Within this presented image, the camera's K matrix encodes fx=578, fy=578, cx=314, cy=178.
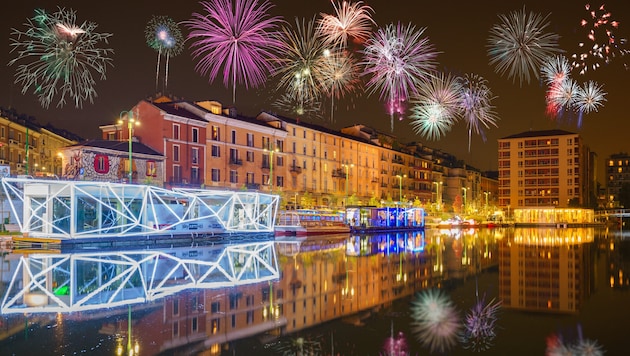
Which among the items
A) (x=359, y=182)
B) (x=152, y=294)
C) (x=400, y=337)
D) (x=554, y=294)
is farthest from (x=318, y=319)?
(x=359, y=182)

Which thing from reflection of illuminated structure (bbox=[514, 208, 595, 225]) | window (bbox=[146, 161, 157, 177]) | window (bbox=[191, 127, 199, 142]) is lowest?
reflection of illuminated structure (bbox=[514, 208, 595, 225])

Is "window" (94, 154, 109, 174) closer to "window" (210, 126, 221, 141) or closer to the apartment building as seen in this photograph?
"window" (210, 126, 221, 141)

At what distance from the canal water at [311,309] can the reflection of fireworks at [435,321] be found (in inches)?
1.4

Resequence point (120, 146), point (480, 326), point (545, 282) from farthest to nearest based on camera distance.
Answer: point (120, 146)
point (545, 282)
point (480, 326)

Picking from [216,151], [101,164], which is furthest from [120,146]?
[216,151]

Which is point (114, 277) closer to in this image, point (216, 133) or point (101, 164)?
point (101, 164)

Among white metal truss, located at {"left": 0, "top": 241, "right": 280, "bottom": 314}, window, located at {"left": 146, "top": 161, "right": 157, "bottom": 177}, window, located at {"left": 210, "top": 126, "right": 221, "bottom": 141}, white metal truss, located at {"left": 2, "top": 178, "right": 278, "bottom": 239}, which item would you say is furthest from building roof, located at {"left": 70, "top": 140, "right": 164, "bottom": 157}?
white metal truss, located at {"left": 0, "top": 241, "right": 280, "bottom": 314}

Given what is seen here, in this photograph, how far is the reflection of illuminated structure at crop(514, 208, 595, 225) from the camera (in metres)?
111

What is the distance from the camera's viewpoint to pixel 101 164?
4572 cm

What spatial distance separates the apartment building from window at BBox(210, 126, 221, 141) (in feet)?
267

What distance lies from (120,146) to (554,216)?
89132 millimetres

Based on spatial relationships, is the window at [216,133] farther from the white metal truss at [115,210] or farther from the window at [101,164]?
the window at [101,164]

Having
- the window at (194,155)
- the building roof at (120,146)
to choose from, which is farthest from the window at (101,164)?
the window at (194,155)

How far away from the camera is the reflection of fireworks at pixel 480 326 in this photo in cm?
1010
